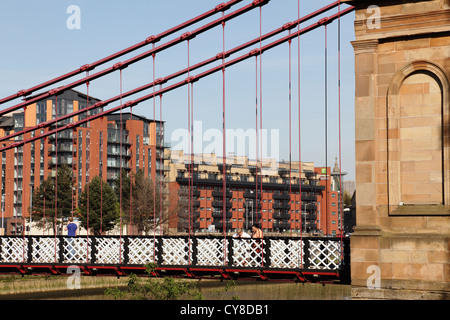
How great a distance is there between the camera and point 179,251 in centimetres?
2811

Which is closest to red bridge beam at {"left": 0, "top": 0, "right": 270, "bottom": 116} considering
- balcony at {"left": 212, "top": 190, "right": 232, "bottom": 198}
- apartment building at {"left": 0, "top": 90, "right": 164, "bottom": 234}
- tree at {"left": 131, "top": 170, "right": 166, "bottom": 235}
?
tree at {"left": 131, "top": 170, "right": 166, "bottom": 235}

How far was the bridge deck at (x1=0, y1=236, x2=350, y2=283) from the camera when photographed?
82.1 ft

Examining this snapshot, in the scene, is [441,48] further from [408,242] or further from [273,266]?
[273,266]

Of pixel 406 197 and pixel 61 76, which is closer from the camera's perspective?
pixel 406 197

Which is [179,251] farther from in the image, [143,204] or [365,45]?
[143,204]

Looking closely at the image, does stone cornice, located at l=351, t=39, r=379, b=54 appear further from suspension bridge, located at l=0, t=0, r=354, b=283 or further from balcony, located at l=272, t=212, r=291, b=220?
balcony, located at l=272, t=212, r=291, b=220

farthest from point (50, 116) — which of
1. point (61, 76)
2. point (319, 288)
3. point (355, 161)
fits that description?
point (355, 161)

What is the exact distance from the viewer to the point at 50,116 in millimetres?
148750

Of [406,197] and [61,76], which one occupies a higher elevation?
[61,76]

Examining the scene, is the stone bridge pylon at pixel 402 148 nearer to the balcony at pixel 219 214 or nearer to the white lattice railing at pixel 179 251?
the white lattice railing at pixel 179 251

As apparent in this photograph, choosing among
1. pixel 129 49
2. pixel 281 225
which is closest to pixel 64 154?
pixel 281 225

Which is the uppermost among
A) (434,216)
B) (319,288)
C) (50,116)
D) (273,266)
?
(50,116)

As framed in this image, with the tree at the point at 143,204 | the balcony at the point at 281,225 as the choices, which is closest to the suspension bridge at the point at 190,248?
the tree at the point at 143,204

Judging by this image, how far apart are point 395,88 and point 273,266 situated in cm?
771
